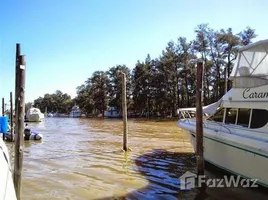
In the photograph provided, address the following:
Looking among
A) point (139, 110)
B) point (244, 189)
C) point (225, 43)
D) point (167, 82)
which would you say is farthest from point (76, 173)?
point (139, 110)

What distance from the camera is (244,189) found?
324 inches

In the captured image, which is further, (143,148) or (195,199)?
(143,148)

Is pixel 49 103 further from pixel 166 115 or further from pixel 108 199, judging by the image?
pixel 108 199

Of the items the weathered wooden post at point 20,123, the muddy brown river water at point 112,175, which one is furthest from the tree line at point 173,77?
the weathered wooden post at point 20,123

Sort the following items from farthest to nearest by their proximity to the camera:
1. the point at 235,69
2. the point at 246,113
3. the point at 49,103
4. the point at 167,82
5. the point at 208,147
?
the point at 49,103 → the point at 167,82 → the point at 208,147 → the point at 235,69 → the point at 246,113

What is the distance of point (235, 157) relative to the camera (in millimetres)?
8422

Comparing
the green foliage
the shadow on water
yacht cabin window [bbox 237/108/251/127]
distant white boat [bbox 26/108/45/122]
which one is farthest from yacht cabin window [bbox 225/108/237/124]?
the green foliage

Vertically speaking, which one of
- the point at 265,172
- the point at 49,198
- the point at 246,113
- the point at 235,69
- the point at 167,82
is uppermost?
the point at 167,82

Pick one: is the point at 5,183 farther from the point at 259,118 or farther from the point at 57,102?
the point at 57,102

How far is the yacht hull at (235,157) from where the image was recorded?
24.0ft

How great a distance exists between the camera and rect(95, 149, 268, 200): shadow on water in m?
7.77

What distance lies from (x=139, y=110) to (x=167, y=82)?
→ 14.4 m

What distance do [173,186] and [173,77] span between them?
5217 centimetres

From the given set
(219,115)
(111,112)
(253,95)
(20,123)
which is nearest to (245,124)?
(253,95)
